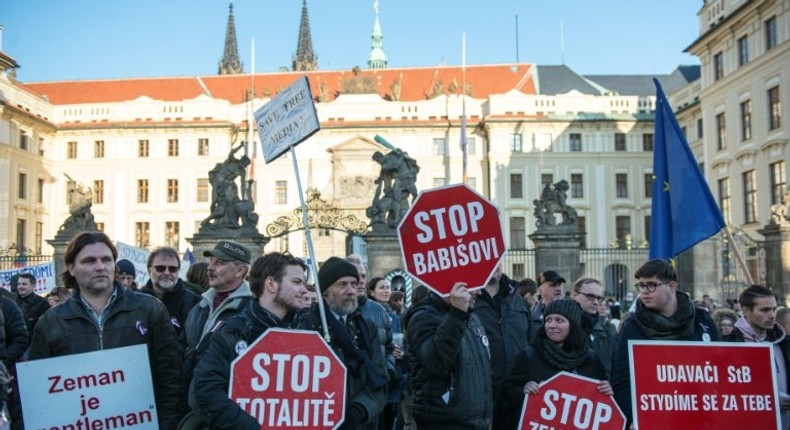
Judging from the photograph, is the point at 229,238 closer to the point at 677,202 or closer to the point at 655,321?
the point at 677,202

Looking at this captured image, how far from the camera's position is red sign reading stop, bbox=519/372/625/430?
4.84 metres

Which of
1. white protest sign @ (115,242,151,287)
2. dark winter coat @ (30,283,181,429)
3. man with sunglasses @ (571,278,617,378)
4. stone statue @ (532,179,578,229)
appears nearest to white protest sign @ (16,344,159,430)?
dark winter coat @ (30,283,181,429)

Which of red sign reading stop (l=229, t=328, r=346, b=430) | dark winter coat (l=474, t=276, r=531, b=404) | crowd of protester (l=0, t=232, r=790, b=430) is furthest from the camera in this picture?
dark winter coat (l=474, t=276, r=531, b=404)

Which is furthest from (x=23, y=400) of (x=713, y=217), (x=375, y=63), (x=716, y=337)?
(x=375, y=63)

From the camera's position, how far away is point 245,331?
13.6ft

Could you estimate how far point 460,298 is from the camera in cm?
440

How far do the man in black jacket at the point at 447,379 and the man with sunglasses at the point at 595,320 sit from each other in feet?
5.99

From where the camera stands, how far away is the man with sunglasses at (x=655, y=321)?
16.5 feet

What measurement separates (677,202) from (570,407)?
4.02 meters

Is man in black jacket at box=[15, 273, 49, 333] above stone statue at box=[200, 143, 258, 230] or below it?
below

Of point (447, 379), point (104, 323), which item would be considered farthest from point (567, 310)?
point (104, 323)

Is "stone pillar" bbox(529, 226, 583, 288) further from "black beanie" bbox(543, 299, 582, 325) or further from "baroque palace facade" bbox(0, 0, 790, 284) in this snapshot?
"baroque palace facade" bbox(0, 0, 790, 284)

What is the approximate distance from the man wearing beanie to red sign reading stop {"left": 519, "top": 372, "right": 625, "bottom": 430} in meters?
1.07

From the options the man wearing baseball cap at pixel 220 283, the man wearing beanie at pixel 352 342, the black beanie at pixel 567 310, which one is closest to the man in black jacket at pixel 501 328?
the black beanie at pixel 567 310
